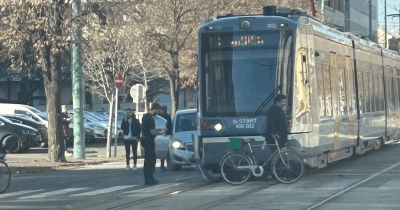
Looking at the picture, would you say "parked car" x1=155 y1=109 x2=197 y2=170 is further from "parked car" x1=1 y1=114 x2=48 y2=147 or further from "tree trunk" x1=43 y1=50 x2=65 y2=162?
"parked car" x1=1 y1=114 x2=48 y2=147

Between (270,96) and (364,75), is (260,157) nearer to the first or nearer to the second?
(270,96)

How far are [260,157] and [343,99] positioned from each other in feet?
16.8

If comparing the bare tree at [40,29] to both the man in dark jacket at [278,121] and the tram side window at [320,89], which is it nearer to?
the tram side window at [320,89]

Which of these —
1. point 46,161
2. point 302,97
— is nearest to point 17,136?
point 46,161

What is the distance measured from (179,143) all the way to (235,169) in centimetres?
540

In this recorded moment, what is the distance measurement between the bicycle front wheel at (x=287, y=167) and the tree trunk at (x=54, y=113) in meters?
11.1

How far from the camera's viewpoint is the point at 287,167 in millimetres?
17594

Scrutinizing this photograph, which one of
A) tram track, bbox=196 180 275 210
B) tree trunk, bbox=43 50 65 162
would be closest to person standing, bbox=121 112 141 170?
tree trunk, bbox=43 50 65 162

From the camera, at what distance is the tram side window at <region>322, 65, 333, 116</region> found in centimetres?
1991

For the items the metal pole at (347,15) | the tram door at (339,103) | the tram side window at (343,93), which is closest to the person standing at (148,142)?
the tram door at (339,103)

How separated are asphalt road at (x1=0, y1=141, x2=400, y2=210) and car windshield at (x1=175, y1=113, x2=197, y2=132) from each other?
1.58 m

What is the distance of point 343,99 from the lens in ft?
72.2

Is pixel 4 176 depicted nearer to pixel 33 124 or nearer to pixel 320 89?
pixel 320 89

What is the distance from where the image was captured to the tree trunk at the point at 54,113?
26.8 metres
